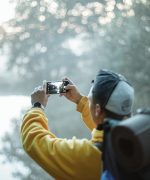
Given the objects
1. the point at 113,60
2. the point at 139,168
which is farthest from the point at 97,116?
the point at 113,60

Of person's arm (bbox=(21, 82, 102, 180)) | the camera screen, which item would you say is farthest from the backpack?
the camera screen

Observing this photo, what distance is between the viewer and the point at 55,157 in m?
0.81

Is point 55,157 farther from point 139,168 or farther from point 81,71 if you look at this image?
point 81,71

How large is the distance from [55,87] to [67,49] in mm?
1801

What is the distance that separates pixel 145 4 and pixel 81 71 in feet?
2.37

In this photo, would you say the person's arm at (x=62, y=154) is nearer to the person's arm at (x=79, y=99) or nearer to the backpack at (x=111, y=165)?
the backpack at (x=111, y=165)

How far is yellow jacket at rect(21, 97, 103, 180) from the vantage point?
0.80 meters

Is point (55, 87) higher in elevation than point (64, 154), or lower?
higher

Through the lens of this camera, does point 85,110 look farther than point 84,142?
Yes

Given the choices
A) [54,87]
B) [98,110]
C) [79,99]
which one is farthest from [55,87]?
[98,110]

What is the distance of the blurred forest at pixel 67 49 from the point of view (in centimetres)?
219

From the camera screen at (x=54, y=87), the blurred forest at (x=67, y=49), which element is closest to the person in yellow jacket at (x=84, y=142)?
the camera screen at (x=54, y=87)

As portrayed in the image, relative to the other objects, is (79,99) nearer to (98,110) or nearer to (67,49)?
(98,110)

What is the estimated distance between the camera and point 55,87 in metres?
1.05
